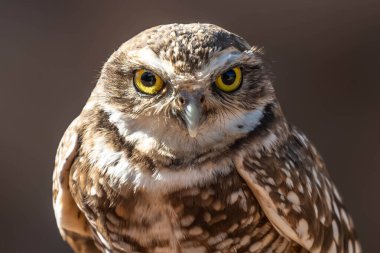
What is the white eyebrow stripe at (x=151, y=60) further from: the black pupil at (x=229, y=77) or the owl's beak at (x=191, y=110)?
the black pupil at (x=229, y=77)

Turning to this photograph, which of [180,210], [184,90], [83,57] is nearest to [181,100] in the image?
[184,90]

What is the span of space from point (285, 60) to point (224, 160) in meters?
2.50

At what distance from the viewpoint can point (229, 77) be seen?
2.70m

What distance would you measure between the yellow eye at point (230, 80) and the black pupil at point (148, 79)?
0.74 feet

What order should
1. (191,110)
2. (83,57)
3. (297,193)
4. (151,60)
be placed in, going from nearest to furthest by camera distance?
(191,110)
(151,60)
(297,193)
(83,57)

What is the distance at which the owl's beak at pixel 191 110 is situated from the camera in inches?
100

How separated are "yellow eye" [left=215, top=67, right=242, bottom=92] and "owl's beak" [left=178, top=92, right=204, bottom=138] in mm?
118

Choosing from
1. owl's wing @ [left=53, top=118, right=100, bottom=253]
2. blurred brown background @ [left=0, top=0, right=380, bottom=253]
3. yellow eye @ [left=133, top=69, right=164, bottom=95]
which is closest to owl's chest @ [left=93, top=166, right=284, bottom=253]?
owl's wing @ [left=53, top=118, right=100, bottom=253]

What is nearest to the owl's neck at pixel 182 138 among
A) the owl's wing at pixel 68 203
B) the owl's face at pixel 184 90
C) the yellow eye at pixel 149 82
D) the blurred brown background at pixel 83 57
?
the owl's face at pixel 184 90

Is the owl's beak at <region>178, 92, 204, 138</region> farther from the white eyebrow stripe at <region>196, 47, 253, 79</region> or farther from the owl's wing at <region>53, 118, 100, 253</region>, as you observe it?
the owl's wing at <region>53, 118, 100, 253</region>

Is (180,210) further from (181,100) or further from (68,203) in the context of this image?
(68,203)

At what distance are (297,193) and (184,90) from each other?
2.19 feet

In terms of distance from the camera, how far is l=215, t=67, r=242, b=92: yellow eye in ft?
8.78

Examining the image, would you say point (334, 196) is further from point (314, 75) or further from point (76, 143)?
point (314, 75)
